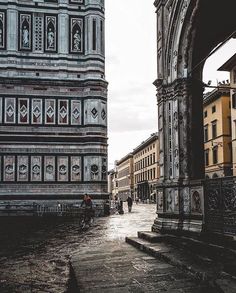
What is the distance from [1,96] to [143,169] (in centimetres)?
5129

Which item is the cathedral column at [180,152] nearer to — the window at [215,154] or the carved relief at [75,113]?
the carved relief at [75,113]

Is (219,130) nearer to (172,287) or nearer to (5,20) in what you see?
(5,20)

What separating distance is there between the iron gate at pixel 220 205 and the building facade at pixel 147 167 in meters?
54.4

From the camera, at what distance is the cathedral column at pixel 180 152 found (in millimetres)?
9961

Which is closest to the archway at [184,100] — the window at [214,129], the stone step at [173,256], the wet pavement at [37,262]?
the stone step at [173,256]

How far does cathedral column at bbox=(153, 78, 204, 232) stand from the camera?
32.7 feet

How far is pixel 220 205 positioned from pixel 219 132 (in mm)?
32706

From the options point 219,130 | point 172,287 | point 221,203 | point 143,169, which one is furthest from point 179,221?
point 143,169

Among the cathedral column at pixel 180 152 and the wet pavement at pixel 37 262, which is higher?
the cathedral column at pixel 180 152

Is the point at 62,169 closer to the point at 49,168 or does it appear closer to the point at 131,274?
the point at 49,168

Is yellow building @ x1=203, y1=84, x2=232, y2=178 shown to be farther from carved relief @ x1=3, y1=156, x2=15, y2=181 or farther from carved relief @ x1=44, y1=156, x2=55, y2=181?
carved relief @ x1=3, y1=156, x2=15, y2=181

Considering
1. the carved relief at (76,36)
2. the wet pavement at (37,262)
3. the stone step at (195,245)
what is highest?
the carved relief at (76,36)

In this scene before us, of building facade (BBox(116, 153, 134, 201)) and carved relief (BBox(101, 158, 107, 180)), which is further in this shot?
building facade (BBox(116, 153, 134, 201))

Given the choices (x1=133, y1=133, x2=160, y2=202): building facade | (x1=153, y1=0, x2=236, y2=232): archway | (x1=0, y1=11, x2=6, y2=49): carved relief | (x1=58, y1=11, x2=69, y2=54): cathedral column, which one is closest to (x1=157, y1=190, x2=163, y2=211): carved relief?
(x1=153, y1=0, x2=236, y2=232): archway
